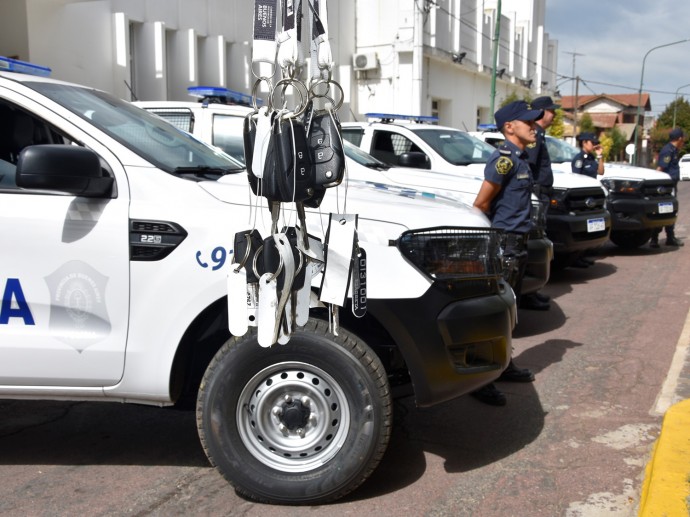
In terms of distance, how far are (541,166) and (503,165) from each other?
9.85 ft

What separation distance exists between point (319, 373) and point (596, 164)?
27.0ft

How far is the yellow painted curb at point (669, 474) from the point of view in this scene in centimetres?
330

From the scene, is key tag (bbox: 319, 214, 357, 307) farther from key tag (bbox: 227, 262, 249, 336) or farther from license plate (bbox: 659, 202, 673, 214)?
license plate (bbox: 659, 202, 673, 214)

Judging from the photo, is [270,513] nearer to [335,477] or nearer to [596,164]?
[335,477]

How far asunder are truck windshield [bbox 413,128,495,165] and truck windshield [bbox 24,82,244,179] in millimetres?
5569

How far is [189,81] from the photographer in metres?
17.2

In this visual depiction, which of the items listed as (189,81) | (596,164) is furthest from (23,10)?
(596,164)

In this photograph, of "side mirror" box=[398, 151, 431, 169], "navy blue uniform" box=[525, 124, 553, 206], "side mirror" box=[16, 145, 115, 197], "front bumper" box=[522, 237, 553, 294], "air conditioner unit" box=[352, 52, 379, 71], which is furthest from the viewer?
"air conditioner unit" box=[352, 52, 379, 71]

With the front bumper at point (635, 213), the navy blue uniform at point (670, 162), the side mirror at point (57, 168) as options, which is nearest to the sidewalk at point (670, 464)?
the side mirror at point (57, 168)

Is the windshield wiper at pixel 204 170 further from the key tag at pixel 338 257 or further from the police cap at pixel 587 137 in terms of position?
the police cap at pixel 587 137

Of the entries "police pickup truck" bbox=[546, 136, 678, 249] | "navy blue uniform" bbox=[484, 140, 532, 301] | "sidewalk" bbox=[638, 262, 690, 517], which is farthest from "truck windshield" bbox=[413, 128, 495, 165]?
"sidewalk" bbox=[638, 262, 690, 517]

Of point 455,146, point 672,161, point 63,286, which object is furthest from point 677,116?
point 63,286

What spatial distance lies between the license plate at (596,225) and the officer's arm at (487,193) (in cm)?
408

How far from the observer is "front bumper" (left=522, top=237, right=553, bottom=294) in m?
6.62
